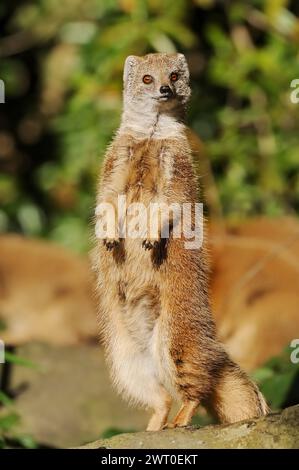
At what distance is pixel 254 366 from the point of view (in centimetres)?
Answer: 693

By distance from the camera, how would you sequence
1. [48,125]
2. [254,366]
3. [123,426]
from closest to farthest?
[123,426] → [254,366] → [48,125]

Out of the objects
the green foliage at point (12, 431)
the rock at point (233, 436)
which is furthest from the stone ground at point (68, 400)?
the rock at point (233, 436)

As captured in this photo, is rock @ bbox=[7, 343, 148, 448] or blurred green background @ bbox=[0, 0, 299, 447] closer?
rock @ bbox=[7, 343, 148, 448]

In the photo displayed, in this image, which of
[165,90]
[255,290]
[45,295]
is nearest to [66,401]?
[255,290]

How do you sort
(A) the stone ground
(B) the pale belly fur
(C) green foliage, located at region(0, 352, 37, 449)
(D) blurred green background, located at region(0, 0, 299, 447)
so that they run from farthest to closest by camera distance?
1. (D) blurred green background, located at region(0, 0, 299, 447)
2. (A) the stone ground
3. (C) green foliage, located at region(0, 352, 37, 449)
4. (B) the pale belly fur

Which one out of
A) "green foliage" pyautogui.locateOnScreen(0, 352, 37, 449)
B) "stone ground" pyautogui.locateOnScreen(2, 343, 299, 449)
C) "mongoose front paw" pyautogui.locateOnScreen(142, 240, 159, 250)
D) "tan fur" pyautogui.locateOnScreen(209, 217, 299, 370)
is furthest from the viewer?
"tan fur" pyautogui.locateOnScreen(209, 217, 299, 370)

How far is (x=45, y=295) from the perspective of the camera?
8805 mm

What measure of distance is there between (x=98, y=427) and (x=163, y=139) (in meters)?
2.96

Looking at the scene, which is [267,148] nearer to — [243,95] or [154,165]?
[243,95]

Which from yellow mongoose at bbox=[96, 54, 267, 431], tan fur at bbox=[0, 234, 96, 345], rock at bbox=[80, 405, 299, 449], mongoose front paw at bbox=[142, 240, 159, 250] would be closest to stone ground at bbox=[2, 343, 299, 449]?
tan fur at bbox=[0, 234, 96, 345]

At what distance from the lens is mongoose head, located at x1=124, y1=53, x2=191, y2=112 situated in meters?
3.62

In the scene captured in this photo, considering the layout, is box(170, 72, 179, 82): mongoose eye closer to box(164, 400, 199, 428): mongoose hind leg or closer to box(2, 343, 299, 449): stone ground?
box(164, 400, 199, 428): mongoose hind leg

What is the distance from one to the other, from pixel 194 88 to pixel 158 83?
6566 mm

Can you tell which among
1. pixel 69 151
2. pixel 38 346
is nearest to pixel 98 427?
pixel 38 346
